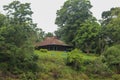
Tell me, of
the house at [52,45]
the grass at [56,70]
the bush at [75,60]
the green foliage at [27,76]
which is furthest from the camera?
the house at [52,45]

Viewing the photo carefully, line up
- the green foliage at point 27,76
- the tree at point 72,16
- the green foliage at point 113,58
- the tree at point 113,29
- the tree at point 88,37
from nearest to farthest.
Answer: the green foliage at point 27,76 → the green foliage at point 113,58 → the tree at point 113,29 → the tree at point 88,37 → the tree at point 72,16

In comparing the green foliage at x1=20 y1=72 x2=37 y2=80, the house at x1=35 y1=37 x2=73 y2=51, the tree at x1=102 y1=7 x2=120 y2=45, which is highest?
the tree at x1=102 y1=7 x2=120 y2=45

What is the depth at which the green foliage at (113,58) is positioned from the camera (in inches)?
1620

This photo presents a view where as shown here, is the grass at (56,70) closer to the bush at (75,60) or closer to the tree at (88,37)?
the bush at (75,60)

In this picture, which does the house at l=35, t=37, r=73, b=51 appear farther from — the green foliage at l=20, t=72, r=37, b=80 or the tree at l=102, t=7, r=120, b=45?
the green foliage at l=20, t=72, r=37, b=80

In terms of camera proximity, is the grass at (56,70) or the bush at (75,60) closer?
the grass at (56,70)

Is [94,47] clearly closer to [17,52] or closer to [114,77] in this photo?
[114,77]

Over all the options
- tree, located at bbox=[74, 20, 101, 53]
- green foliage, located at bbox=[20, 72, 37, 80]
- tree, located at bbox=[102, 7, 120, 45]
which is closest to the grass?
green foliage, located at bbox=[20, 72, 37, 80]

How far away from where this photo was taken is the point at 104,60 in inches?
1652

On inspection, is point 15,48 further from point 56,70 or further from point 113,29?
point 113,29

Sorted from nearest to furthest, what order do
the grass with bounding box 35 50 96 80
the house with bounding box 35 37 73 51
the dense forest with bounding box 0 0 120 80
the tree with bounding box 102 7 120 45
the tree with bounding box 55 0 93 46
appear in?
the dense forest with bounding box 0 0 120 80 → the grass with bounding box 35 50 96 80 → the tree with bounding box 102 7 120 45 → the house with bounding box 35 37 73 51 → the tree with bounding box 55 0 93 46

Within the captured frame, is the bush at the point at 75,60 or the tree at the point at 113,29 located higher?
the tree at the point at 113,29

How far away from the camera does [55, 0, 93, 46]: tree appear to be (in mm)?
51750

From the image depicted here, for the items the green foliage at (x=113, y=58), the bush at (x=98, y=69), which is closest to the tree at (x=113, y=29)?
the green foliage at (x=113, y=58)
